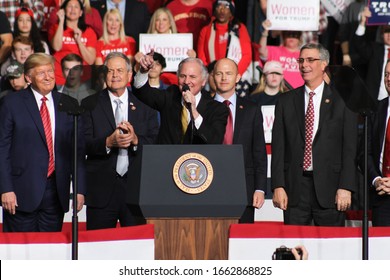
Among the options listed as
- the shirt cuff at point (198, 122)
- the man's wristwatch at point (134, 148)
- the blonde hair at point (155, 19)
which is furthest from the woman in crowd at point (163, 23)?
the shirt cuff at point (198, 122)

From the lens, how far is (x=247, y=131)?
801 cm

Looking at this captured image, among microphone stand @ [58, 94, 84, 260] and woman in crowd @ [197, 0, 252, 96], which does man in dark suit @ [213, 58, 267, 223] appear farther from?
woman in crowd @ [197, 0, 252, 96]

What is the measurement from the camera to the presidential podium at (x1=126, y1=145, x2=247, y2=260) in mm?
6535

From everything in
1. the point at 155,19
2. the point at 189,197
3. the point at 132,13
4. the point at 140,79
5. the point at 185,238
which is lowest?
the point at 185,238

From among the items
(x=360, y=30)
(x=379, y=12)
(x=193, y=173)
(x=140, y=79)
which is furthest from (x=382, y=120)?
(x=360, y=30)

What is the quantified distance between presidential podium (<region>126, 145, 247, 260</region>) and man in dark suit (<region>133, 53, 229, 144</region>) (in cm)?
79

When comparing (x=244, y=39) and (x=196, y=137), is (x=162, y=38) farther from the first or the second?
(x=196, y=137)

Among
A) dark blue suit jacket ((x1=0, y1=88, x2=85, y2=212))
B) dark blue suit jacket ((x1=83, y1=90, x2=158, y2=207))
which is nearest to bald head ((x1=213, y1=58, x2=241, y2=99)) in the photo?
dark blue suit jacket ((x1=83, y1=90, x2=158, y2=207))

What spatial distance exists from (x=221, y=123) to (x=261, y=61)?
4155 millimetres

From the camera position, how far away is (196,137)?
7262mm

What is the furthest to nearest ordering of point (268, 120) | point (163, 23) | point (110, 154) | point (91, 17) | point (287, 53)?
point (91, 17)
point (287, 53)
point (163, 23)
point (268, 120)
point (110, 154)

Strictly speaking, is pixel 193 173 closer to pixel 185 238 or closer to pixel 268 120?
pixel 185 238

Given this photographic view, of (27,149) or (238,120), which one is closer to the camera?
(27,149)

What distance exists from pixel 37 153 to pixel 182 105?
3.35ft
